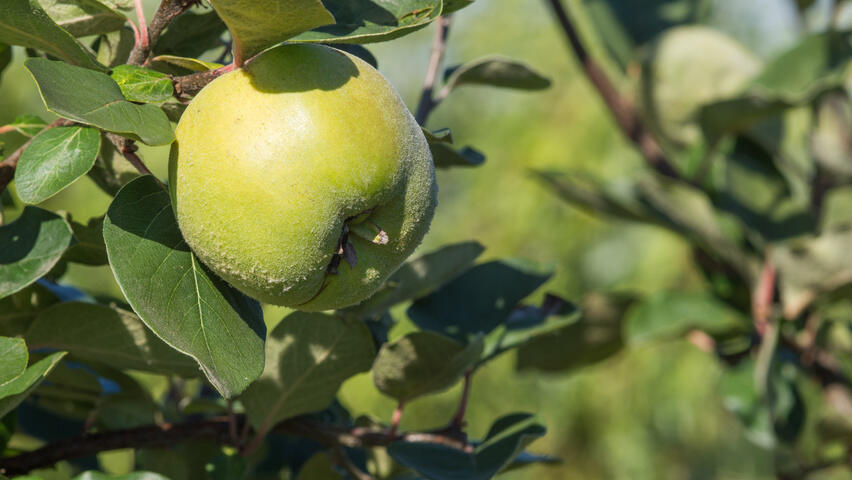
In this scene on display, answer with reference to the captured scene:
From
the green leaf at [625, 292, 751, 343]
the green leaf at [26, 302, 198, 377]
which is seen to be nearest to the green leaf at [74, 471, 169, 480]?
the green leaf at [26, 302, 198, 377]

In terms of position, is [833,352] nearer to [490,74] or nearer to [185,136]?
[490,74]

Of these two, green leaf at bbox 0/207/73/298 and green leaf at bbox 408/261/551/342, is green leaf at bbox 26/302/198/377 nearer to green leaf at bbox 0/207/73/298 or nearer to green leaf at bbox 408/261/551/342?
green leaf at bbox 0/207/73/298

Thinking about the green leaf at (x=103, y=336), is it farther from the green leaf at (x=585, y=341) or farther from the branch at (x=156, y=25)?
the green leaf at (x=585, y=341)

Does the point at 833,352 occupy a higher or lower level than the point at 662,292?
lower

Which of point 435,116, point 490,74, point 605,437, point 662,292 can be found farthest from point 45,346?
point 435,116

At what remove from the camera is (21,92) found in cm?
429

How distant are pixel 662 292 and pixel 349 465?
0.75 meters

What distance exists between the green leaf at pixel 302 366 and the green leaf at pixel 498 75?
283 mm

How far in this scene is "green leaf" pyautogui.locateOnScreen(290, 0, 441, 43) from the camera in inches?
20.3

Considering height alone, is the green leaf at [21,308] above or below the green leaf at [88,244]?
below

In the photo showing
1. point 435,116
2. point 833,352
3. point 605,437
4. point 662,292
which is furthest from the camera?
point 435,116

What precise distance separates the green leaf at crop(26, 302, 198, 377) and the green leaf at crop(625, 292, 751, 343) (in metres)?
0.87

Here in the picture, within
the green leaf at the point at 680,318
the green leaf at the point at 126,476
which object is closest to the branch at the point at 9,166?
the green leaf at the point at 126,476

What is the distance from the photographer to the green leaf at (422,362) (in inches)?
28.4
